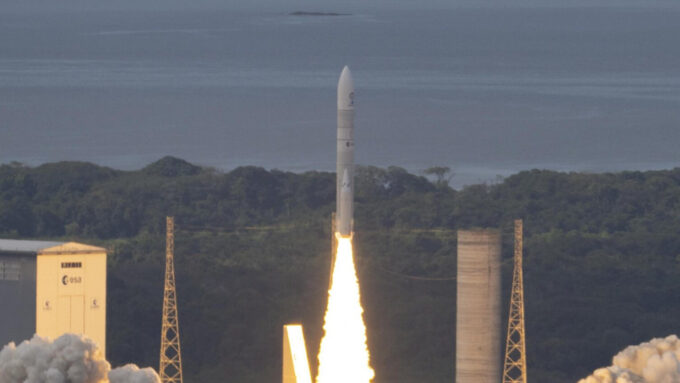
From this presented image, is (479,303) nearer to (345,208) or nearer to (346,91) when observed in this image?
(345,208)

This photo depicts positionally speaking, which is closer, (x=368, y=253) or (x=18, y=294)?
(x=18, y=294)

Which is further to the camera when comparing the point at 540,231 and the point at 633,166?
the point at 633,166

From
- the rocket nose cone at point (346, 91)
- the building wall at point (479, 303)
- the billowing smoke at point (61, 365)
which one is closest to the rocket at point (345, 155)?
the rocket nose cone at point (346, 91)

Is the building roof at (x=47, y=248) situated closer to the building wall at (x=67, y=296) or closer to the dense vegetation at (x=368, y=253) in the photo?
the building wall at (x=67, y=296)

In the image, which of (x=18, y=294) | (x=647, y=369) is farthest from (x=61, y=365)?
(x=647, y=369)

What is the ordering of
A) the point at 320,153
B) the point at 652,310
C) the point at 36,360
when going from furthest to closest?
1. the point at 320,153
2. the point at 652,310
3. the point at 36,360

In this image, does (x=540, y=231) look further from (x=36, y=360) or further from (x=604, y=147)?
(x=604, y=147)

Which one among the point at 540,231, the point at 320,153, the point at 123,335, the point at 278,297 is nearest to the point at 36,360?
the point at 123,335
